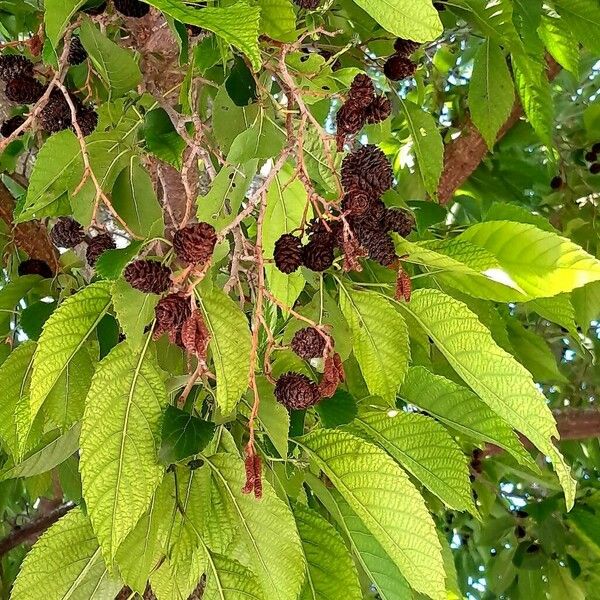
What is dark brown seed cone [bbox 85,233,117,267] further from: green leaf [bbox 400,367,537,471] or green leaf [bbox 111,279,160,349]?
green leaf [bbox 400,367,537,471]

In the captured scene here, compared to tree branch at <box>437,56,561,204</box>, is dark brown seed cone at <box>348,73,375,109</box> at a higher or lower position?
higher

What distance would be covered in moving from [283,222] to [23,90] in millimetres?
239

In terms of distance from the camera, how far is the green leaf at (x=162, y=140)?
60 cm

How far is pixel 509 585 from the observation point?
155 cm

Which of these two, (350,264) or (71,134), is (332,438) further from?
(71,134)

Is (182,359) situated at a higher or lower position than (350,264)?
lower

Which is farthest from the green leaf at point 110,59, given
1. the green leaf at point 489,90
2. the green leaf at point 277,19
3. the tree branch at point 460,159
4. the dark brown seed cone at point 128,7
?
the tree branch at point 460,159

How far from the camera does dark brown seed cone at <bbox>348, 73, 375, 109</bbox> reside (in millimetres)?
507

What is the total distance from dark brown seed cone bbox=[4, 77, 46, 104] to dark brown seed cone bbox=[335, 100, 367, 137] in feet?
0.89

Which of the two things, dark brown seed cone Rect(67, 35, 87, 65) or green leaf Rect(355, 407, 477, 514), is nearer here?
green leaf Rect(355, 407, 477, 514)

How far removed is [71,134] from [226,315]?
0.18 m

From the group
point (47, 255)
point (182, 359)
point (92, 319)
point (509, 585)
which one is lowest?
point (509, 585)

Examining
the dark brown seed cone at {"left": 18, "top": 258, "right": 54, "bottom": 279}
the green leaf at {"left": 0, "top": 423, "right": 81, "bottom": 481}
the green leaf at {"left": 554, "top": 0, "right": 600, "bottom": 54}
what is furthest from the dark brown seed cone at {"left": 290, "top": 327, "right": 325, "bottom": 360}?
the green leaf at {"left": 554, "top": 0, "right": 600, "bottom": 54}

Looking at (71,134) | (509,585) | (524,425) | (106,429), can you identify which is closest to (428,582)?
(524,425)
